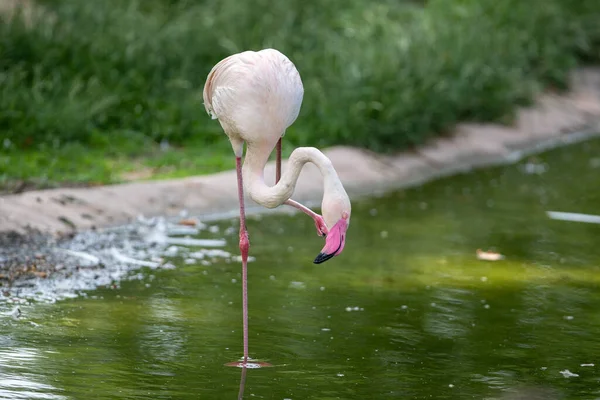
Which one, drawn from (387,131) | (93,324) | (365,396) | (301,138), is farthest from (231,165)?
(365,396)

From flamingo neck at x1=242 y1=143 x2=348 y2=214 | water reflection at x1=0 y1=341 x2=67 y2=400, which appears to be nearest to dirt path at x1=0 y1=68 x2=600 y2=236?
flamingo neck at x1=242 y1=143 x2=348 y2=214

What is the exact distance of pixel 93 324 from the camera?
17.7 feet

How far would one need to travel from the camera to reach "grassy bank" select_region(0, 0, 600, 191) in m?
9.41

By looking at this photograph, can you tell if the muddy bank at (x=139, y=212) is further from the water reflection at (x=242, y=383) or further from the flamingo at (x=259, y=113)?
the water reflection at (x=242, y=383)

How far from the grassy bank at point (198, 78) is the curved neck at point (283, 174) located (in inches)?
131

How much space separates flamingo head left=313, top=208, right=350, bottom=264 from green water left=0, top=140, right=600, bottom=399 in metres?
0.55

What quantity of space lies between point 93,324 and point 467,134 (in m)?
7.33

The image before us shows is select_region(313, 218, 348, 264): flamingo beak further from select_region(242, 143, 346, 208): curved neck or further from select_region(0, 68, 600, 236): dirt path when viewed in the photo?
select_region(0, 68, 600, 236): dirt path

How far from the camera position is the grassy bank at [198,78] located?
9.41 meters

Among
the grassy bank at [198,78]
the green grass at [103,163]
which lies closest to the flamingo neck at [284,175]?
the green grass at [103,163]

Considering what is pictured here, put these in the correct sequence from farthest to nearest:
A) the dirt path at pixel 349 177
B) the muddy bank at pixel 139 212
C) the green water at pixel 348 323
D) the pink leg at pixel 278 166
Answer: the dirt path at pixel 349 177
the muddy bank at pixel 139 212
the pink leg at pixel 278 166
the green water at pixel 348 323

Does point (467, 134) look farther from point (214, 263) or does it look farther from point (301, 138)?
point (214, 263)

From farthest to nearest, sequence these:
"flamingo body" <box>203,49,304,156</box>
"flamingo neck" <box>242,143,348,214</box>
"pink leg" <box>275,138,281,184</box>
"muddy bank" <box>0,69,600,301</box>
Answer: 1. "muddy bank" <box>0,69,600,301</box>
2. "pink leg" <box>275,138,281,184</box>
3. "flamingo body" <box>203,49,304,156</box>
4. "flamingo neck" <box>242,143,348,214</box>

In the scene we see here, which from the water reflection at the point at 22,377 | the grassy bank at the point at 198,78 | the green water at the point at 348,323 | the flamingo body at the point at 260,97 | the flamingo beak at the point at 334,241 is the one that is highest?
the grassy bank at the point at 198,78
